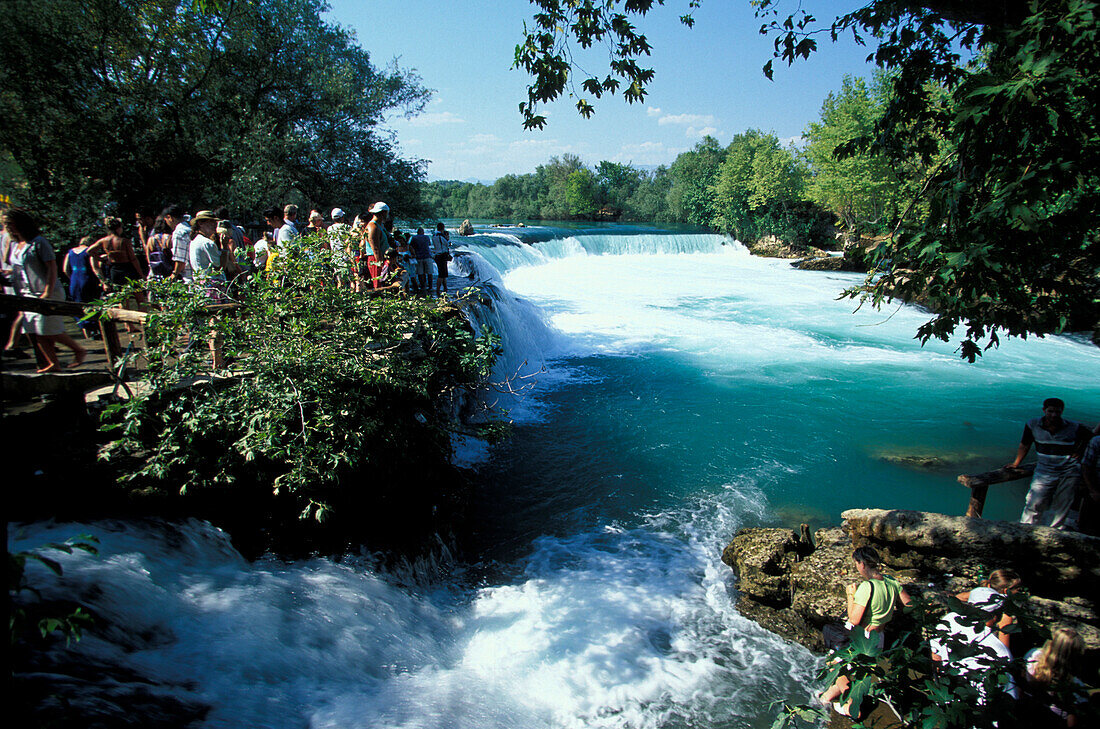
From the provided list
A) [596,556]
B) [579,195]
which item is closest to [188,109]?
[596,556]

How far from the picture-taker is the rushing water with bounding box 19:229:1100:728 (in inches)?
156

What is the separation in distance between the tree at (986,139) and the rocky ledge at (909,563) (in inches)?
102

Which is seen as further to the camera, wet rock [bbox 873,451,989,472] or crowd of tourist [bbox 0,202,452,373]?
wet rock [bbox 873,451,989,472]

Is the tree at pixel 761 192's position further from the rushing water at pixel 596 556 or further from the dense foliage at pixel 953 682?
the dense foliage at pixel 953 682

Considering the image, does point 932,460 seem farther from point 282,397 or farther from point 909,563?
point 282,397

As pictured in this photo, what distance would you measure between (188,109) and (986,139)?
15.7 meters

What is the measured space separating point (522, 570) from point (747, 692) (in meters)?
2.62

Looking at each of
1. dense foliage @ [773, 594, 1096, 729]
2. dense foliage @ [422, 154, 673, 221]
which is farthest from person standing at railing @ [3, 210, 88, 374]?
dense foliage @ [422, 154, 673, 221]

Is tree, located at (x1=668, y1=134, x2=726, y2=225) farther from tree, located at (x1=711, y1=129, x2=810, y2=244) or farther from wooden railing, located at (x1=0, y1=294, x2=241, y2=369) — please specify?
wooden railing, located at (x1=0, y1=294, x2=241, y2=369)

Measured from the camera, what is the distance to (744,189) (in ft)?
156

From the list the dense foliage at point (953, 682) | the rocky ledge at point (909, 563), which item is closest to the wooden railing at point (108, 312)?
the dense foliage at point (953, 682)

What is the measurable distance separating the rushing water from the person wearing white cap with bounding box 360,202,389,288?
131 inches

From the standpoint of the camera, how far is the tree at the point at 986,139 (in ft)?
9.80

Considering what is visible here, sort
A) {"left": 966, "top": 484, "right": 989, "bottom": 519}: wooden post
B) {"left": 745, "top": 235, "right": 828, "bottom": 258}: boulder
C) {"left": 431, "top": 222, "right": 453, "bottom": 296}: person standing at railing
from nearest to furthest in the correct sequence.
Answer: {"left": 966, "top": 484, "right": 989, "bottom": 519}: wooden post
{"left": 431, "top": 222, "right": 453, "bottom": 296}: person standing at railing
{"left": 745, "top": 235, "right": 828, "bottom": 258}: boulder
